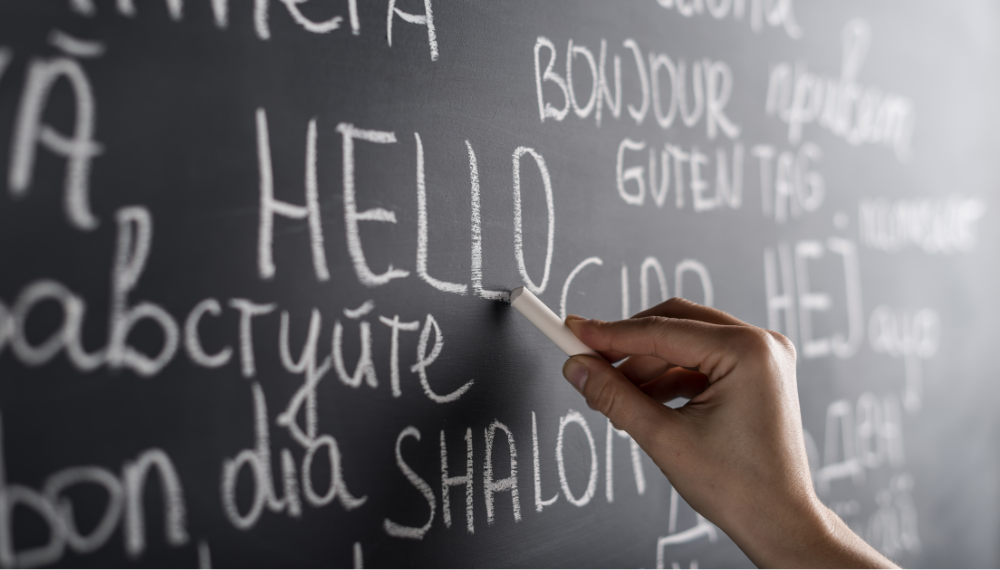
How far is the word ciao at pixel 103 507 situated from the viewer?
1.38 feet

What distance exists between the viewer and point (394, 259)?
57 centimetres

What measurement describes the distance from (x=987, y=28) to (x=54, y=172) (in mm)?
1624

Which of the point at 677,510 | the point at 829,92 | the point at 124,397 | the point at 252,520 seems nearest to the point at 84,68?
the point at 124,397

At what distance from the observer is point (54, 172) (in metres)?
0.44

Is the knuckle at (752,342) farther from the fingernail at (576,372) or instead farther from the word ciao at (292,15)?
the word ciao at (292,15)

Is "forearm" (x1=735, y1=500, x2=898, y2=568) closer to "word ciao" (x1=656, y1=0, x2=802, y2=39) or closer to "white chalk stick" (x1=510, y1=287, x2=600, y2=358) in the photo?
"white chalk stick" (x1=510, y1=287, x2=600, y2=358)

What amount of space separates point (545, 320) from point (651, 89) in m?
0.37

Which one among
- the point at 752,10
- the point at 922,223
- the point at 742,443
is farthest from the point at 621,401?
the point at 922,223

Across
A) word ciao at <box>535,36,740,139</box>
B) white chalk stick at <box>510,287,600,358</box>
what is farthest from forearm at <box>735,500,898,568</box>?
word ciao at <box>535,36,740,139</box>

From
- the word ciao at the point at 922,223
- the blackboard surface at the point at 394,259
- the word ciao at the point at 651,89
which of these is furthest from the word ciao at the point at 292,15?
the word ciao at the point at 922,223

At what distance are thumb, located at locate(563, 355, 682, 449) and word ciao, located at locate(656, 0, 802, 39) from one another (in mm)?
504

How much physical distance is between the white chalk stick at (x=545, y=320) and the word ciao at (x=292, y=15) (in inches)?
10.2

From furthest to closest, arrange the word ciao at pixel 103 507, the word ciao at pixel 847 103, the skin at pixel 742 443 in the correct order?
1. the word ciao at pixel 847 103
2. the skin at pixel 742 443
3. the word ciao at pixel 103 507

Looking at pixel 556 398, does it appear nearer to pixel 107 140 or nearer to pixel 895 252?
pixel 107 140
